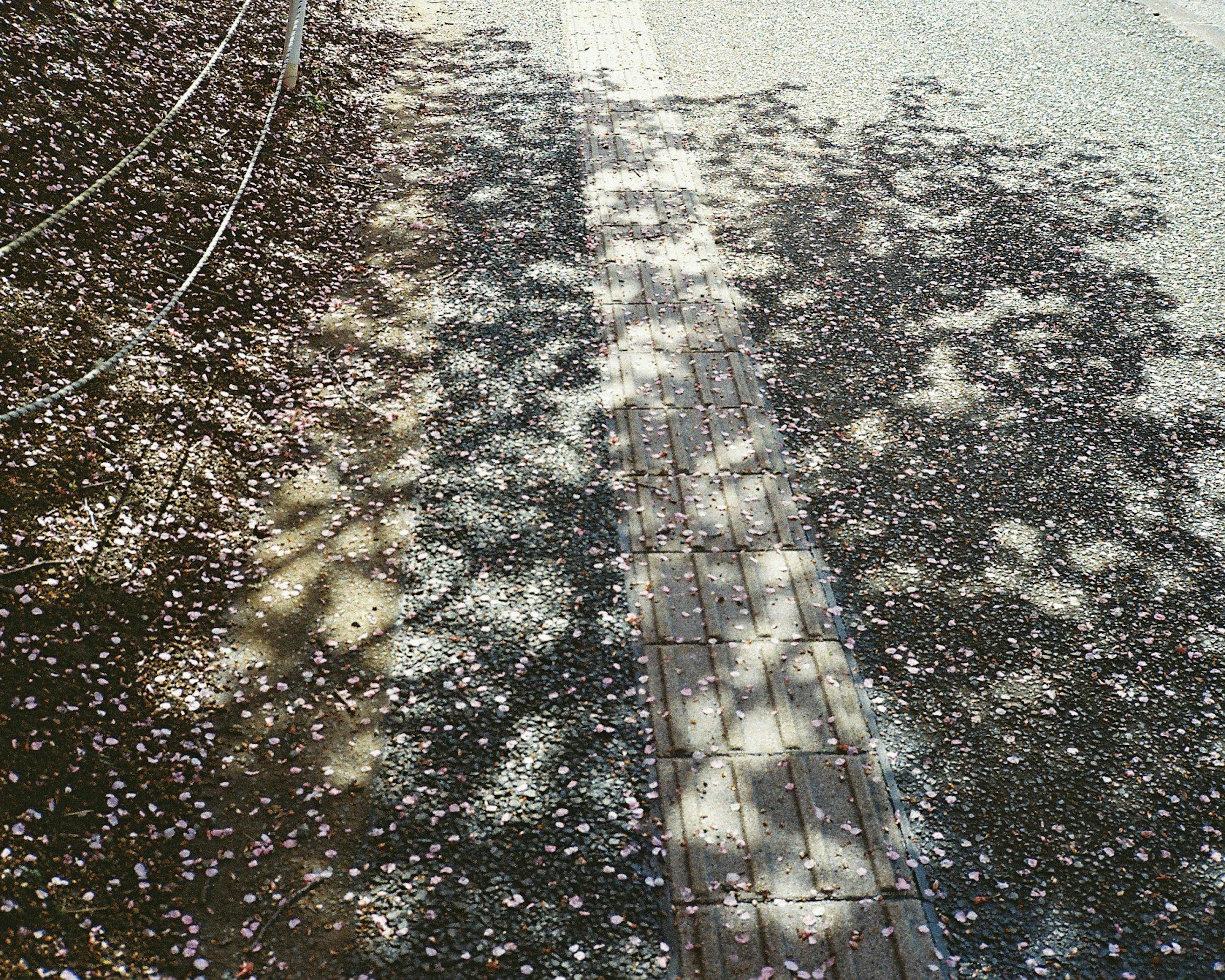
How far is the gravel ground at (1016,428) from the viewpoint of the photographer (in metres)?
3.96

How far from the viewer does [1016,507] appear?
5691 millimetres

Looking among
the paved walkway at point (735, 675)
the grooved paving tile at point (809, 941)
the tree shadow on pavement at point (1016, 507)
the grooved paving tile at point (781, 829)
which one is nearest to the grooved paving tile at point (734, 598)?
the paved walkway at point (735, 675)

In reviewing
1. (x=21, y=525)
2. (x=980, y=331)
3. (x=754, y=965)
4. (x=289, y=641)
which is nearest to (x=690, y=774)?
(x=754, y=965)

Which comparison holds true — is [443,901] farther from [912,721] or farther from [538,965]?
[912,721]

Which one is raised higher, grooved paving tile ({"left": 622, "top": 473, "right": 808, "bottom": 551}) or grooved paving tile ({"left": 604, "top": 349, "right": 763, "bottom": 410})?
grooved paving tile ({"left": 604, "top": 349, "right": 763, "bottom": 410})

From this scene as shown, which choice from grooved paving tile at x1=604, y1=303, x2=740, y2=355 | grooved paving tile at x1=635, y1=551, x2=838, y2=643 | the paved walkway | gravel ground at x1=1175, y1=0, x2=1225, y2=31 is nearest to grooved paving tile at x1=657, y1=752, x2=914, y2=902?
the paved walkway

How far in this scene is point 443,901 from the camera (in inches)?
142

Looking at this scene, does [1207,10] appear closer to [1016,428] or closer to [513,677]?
[1016,428]

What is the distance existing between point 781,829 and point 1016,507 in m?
2.76

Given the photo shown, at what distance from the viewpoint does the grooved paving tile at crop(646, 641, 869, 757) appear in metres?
4.26

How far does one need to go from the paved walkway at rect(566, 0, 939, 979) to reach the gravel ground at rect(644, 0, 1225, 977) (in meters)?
0.23

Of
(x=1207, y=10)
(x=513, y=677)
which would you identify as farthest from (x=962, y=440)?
(x=1207, y=10)

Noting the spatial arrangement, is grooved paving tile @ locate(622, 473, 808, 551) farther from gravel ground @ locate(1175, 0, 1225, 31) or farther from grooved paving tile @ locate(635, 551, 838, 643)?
gravel ground @ locate(1175, 0, 1225, 31)

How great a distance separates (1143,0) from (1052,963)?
15.9 meters
